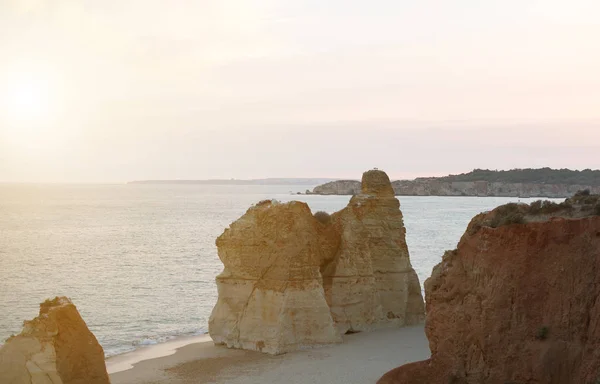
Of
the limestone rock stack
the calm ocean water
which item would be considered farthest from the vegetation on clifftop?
the limestone rock stack

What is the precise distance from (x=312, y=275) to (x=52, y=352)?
10.6 meters

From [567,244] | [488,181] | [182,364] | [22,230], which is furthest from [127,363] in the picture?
[488,181]

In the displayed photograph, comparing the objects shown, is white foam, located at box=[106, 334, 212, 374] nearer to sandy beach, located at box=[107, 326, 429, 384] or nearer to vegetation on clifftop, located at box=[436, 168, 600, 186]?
sandy beach, located at box=[107, 326, 429, 384]

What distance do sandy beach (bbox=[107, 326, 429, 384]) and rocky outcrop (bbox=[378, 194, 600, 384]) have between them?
584cm

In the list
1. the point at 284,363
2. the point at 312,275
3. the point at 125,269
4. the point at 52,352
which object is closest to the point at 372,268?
the point at 312,275

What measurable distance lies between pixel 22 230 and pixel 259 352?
304ft

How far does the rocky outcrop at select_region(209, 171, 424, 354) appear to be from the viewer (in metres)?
25.7

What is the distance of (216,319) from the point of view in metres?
27.4

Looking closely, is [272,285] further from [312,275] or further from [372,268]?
[372,268]

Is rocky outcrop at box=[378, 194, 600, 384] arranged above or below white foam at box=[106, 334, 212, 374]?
above

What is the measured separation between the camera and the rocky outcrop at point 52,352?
57.7ft

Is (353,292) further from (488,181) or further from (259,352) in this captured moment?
(488,181)

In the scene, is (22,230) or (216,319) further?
(22,230)

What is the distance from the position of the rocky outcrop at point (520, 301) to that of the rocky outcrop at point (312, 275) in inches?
339
